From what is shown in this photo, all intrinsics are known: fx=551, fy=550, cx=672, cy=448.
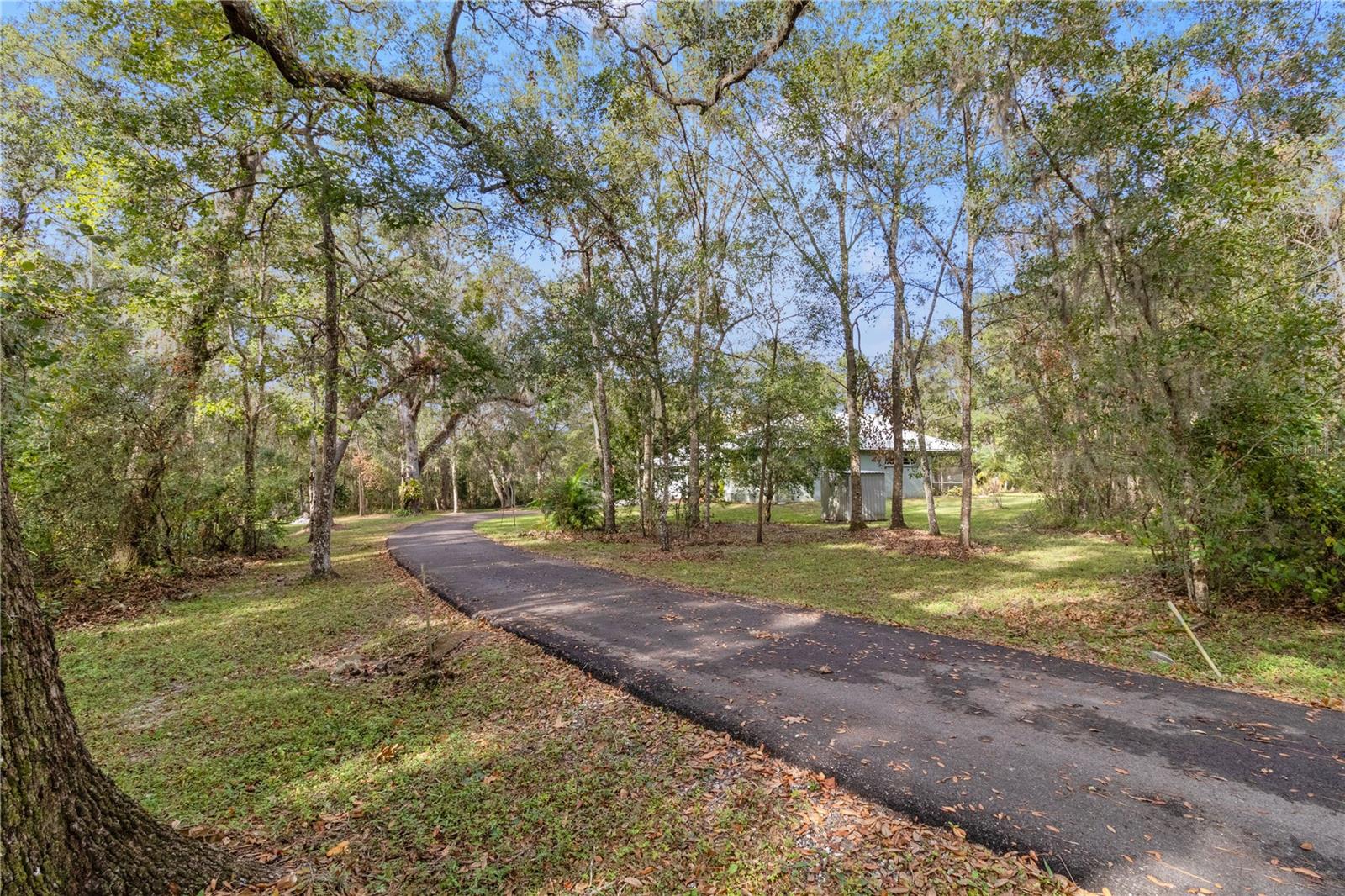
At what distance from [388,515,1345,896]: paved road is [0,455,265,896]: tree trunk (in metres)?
3.22

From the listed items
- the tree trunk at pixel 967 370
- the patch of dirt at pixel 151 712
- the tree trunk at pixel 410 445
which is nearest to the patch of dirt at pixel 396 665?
the patch of dirt at pixel 151 712

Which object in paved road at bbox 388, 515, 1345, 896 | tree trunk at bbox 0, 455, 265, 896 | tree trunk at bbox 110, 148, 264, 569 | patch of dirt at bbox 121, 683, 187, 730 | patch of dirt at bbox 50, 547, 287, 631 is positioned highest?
tree trunk at bbox 110, 148, 264, 569

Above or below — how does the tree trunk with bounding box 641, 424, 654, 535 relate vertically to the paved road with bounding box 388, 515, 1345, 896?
above

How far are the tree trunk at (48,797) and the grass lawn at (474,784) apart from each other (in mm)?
728

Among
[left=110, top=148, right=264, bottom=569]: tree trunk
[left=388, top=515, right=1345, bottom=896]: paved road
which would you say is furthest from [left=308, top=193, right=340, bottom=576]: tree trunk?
[left=388, top=515, right=1345, bottom=896]: paved road

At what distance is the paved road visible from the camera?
2709 millimetres

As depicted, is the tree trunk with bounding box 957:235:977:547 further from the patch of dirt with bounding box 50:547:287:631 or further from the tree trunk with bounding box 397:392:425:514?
the tree trunk with bounding box 397:392:425:514

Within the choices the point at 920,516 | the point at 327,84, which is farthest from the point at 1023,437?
the point at 327,84

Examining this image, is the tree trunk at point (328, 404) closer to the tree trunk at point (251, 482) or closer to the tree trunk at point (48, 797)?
the tree trunk at point (251, 482)

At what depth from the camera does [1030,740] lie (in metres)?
3.76

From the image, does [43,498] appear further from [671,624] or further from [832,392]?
[832,392]

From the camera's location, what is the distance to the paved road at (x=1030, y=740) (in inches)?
107

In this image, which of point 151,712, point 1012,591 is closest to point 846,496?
point 1012,591

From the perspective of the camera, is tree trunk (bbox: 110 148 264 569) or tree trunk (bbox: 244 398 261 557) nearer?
tree trunk (bbox: 110 148 264 569)
